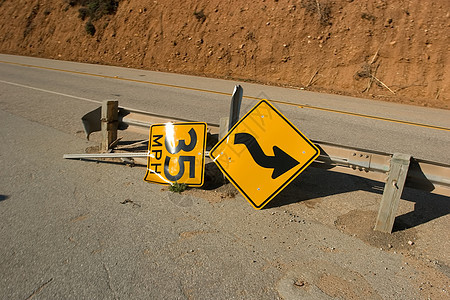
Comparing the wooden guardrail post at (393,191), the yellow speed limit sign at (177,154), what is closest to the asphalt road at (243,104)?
the wooden guardrail post at (393,191)

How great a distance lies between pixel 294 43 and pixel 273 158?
14.2m

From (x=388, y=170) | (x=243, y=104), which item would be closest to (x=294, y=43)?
(x=243, y=104)

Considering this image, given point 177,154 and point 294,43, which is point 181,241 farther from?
point 294,43

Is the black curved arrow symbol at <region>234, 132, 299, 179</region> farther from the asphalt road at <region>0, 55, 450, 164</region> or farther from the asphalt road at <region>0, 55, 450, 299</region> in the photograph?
the asphalt road at <region>0, 55, 450, 164</region>

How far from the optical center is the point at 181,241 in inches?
145

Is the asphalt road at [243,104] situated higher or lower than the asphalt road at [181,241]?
higher

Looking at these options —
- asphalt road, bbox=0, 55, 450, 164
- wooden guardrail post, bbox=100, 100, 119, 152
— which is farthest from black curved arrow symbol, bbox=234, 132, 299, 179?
asphalt road, bbox=0, 55, 450, 164

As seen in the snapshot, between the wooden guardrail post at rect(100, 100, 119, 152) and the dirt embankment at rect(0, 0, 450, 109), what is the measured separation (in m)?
10.2

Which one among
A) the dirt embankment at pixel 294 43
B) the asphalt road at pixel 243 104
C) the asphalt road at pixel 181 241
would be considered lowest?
the asphalt road at pixel 181 241

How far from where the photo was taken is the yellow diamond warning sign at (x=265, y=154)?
4324 millimetres

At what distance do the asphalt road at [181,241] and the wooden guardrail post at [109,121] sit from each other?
0.43 m

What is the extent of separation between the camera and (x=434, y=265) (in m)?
Answer: 3.52

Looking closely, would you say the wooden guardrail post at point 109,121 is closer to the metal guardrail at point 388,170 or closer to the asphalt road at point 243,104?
the metal guardrail at point 388,170

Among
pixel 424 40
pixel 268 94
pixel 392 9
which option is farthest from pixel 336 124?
pixel 392 9
